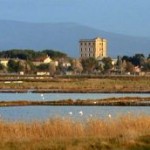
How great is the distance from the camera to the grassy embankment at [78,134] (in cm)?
1188

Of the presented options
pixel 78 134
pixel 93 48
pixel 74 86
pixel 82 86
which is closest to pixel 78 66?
pixel 82 86

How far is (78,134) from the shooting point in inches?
549

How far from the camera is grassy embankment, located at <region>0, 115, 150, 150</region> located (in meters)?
11.9

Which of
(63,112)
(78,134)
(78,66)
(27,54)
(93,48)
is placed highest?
(93,48)

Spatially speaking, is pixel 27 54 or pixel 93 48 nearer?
pixel 27 54

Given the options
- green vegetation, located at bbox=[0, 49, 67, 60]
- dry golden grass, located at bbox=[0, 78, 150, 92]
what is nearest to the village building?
green vegetation, located at bbox=[0, 49, 67, 60]

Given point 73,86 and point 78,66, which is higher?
point 78,66

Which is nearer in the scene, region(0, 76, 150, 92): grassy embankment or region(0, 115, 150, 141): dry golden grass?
region(0, 115, 150, 141): dry golden grass

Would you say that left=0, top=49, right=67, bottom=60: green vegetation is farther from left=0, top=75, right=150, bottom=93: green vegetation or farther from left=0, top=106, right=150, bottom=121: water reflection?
left=0, top=106, right=150, bottom=121: water reflection

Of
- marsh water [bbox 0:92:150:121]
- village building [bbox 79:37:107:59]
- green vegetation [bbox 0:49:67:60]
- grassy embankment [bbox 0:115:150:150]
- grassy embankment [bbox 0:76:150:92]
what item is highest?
village building [bbox 79:37:107:59]

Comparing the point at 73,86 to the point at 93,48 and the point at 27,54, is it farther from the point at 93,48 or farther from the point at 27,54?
the point at 93,48

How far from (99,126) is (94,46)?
179547 mm

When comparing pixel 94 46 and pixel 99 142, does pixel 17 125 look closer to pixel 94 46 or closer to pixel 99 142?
pixel 99 142

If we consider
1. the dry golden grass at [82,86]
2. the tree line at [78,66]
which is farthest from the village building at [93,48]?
the dry golden grass at [82,86]
